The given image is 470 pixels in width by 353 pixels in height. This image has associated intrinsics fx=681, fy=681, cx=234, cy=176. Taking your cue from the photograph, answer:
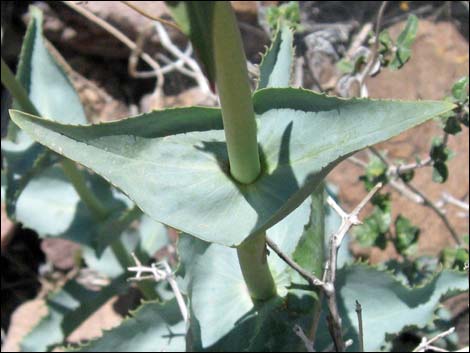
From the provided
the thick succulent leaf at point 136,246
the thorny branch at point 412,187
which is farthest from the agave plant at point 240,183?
the thick succulent leaf at point 136,246

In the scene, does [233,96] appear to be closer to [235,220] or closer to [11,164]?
[235,220]

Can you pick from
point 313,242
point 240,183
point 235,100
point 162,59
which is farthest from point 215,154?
point 162,59

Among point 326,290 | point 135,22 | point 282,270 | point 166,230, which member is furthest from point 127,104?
point 326,290

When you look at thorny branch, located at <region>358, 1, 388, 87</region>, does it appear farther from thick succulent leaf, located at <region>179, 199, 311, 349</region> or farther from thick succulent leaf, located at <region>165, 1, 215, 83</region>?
thick succulent leaf, located at <region>165, 1, 215, 83</region>

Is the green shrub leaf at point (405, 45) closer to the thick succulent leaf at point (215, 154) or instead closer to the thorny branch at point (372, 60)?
the thorny branch at point (372, 60)

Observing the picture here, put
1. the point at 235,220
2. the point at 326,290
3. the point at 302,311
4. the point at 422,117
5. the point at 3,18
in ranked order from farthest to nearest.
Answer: the point at 3,18 → the point at 302,311 → the point at 326,290 → the point at 235,220 → the point at 422,117

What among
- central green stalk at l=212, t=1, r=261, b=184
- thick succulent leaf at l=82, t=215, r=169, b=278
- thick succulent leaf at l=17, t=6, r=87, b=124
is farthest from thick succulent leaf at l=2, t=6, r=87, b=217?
central green stalk at l=212, t=1, r=261, b=184
